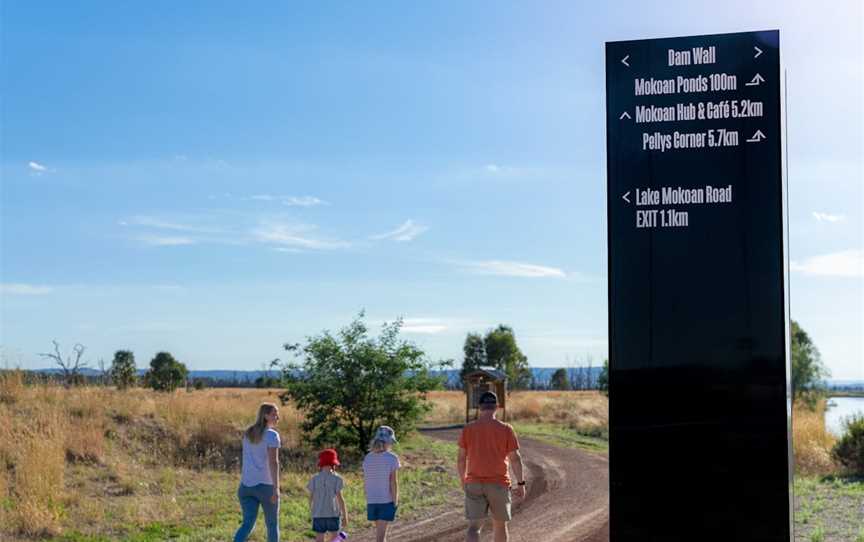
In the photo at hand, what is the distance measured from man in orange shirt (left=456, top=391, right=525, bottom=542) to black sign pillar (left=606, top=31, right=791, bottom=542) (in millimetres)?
1324

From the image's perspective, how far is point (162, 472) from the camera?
19250 mm

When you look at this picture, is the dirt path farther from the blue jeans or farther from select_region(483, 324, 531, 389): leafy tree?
select_region(483, 324, 531, 389): leafy tree

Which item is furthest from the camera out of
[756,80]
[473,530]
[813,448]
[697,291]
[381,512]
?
[813,448]

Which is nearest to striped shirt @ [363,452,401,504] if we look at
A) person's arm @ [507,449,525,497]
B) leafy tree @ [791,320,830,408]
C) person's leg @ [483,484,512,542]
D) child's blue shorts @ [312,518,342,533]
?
child's blue shorts @ [312,518,342,533]

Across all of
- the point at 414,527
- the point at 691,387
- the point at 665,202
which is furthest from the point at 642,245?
the point at 414,527

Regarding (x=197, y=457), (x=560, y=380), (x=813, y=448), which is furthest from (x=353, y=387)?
(x=560, y=380)

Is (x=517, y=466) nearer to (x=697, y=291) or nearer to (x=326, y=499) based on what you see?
(x=326, y=499)

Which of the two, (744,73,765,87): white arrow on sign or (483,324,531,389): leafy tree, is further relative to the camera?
(483,324,531,389): leafy tree

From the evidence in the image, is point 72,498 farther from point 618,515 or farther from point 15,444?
point 618,515

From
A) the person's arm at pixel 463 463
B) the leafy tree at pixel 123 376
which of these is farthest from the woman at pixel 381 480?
the leafy tree at pixel 123 376

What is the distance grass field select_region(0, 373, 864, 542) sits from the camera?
14016mm

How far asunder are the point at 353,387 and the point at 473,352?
5241 centimetres

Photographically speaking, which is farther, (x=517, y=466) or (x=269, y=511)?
(x=269, y=511)

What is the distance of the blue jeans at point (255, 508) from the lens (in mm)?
10172
